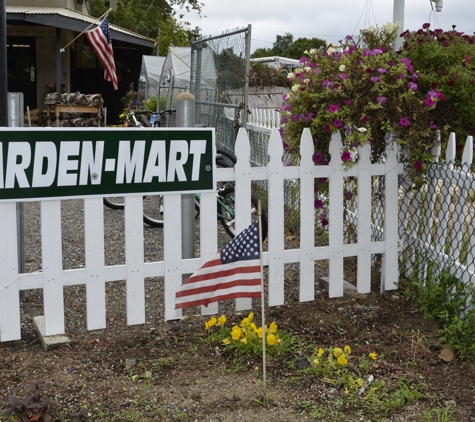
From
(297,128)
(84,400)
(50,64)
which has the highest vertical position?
(50,64)

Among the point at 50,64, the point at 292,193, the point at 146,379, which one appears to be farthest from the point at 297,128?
the point at 50,64

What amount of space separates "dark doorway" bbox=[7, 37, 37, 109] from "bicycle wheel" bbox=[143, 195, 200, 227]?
12943 millimetres

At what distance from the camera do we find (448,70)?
4.39 m

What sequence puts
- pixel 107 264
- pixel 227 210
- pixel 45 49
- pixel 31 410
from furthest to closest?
1. pixel 45 49
2. pixel 227 210
3. pixel 107 264
4. pixel 31 410

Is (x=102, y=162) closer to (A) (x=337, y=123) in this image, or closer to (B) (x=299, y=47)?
(A) (x=337, y=123)

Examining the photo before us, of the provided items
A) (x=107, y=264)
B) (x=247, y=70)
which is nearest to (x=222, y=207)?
(x=107, y=264)

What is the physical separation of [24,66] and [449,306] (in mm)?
18024

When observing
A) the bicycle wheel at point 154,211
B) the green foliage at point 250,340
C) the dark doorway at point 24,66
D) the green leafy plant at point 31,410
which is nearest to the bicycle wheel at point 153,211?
the bicycle wheel at point 154,211

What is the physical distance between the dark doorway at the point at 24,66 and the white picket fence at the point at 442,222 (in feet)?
55.6

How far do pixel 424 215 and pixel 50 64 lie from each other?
17423 millimetres

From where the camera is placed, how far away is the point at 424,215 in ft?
15.3

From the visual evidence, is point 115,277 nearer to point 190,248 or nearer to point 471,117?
point 190,248

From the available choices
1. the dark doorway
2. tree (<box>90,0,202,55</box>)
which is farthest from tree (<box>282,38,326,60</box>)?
the dark doorway

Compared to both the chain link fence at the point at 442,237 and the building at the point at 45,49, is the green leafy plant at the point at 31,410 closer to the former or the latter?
the chain link fence at the point at 442,237
